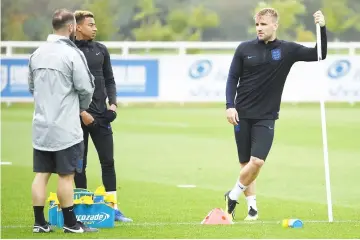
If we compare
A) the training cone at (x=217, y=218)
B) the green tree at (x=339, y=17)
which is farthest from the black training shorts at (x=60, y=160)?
the green tree at (x=339, y=17)

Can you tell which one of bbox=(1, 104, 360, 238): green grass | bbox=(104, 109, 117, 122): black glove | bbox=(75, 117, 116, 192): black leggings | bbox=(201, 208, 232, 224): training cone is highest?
bbox=(104, 109, 117, 122): black glove

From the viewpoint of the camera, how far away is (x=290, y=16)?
184 ft

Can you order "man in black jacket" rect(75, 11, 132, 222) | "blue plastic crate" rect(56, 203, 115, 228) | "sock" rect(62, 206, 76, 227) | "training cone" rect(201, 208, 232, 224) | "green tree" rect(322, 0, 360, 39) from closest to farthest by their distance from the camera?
1. "sock" rect(62, 206, 76, 227)
2. "blue plastic crate" rect(56, 203, 115, 228)
3. "training cone" rect(201, 208, 232, 224)
4. "man in black jacket" rect(75, 11, 132, 222)
5. "green tree" rect(322, 0, 360, 39)

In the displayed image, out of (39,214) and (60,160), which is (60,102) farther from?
(39,214)

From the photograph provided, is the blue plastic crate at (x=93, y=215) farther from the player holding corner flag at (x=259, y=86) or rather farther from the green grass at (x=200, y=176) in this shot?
the player holding corner flag at (x=259, y=86)

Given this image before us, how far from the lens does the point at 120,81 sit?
32.5 metres

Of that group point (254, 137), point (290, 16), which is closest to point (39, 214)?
point (254, 137)

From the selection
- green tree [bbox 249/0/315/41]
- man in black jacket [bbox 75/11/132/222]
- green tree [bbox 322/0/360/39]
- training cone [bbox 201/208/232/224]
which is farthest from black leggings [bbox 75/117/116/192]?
green tree [bbox 322/0/360/39]

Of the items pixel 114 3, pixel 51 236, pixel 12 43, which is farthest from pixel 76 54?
pixel 114 3

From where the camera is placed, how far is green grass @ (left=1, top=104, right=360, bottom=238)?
1133cm

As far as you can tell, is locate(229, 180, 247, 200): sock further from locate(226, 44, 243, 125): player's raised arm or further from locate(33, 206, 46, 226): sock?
locate(33, 206, 46, 226): sock

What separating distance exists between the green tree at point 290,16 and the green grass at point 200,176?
84.9ft

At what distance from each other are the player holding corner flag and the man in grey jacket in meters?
1.99

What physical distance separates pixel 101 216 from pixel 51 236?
925 millimetres
